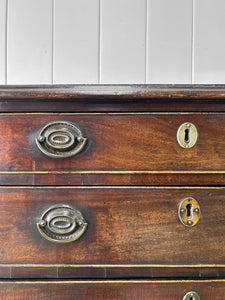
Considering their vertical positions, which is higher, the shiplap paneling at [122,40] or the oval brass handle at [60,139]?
the shiplap paneling at [122,40]

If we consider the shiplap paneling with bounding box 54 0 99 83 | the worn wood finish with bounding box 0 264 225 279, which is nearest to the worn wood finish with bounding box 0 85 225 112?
the worn wood finish with bounding box 0 264 225 279

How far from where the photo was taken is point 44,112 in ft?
2.20

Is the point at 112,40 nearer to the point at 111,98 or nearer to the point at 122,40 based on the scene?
the point at 122,40

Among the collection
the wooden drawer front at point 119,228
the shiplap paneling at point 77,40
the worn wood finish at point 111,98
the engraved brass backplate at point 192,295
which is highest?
the shiplap paneling at point 77,40

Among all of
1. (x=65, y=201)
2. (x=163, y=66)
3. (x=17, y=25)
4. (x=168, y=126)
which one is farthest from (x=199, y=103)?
(x=17, y=25)

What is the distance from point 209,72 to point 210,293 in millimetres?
890

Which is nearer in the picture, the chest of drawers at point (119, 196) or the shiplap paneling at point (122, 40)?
the chest of drawers at point (119, 196)

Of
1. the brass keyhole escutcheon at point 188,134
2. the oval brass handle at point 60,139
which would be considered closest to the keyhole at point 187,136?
the brass keyhole escutcheon at point 188,134

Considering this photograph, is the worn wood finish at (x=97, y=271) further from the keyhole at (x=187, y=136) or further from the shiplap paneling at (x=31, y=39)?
the shiplap paneling at (x=31, y=39)

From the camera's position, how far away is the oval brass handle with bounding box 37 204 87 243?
66 centimetres

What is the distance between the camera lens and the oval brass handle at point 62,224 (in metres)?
0.66

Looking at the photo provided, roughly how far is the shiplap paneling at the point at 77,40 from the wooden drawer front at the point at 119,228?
700 millimetres

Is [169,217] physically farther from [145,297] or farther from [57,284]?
[57,284]

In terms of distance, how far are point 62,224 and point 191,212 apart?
0.94 feet
